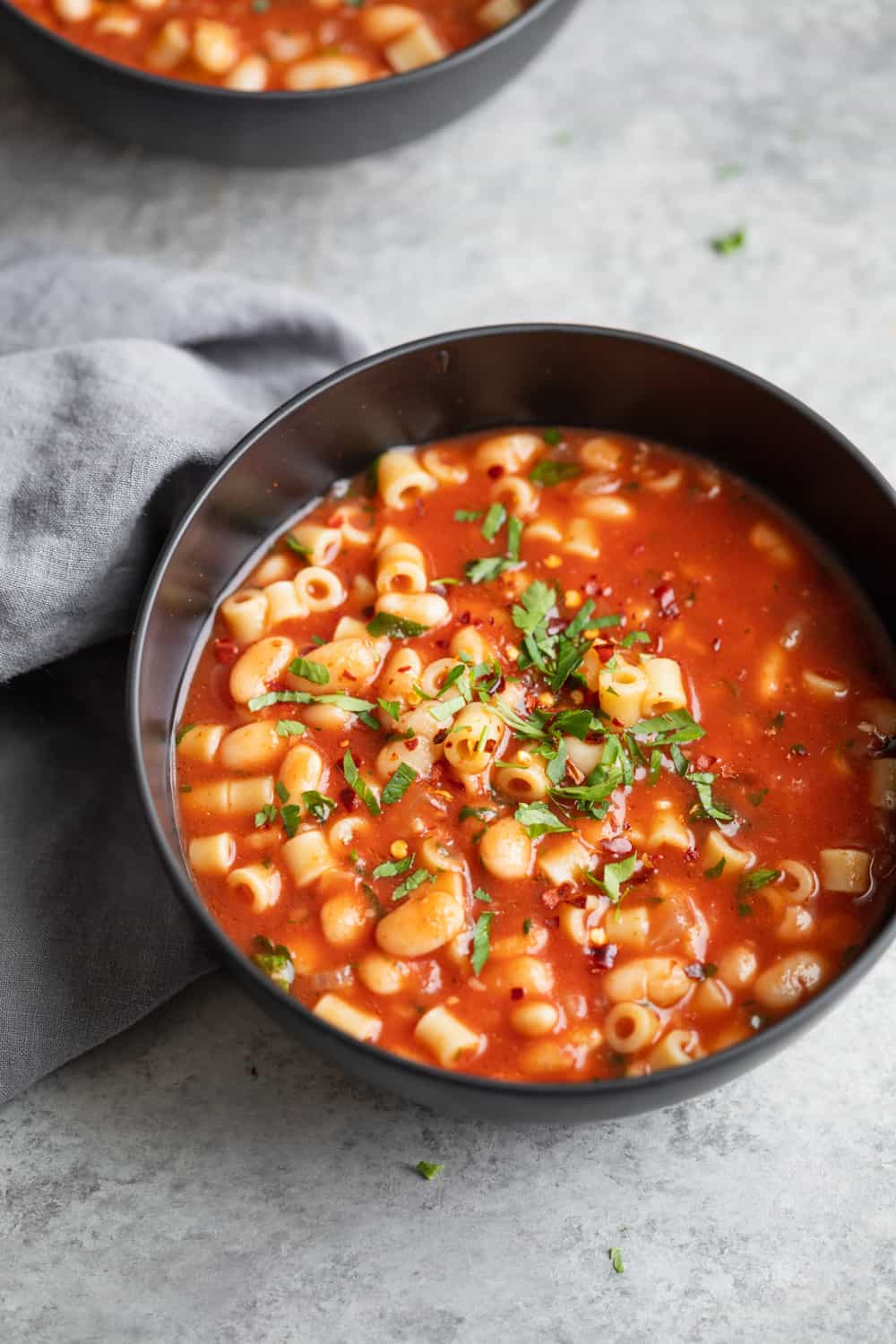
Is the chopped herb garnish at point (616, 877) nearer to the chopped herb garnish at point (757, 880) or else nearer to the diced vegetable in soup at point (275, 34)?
the chopped herb garnish at point (757, 880)

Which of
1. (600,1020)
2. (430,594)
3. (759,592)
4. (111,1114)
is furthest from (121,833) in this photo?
(759,592)

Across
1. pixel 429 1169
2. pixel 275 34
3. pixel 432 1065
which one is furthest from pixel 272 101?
pixel 429 1169

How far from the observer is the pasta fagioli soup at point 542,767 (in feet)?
11.9

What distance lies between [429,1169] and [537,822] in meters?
0.91

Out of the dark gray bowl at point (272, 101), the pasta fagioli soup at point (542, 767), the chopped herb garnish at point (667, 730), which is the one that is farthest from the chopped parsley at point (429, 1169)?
the dark gray bowl at point (272, 101)

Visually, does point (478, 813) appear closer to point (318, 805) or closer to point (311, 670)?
point (318, 805)

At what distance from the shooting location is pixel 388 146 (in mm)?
4871

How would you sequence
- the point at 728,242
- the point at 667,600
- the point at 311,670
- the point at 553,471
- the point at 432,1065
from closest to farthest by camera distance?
the point at 432,1065 < the point at 311,670 < the point at 667,600 < the point at 553,471 < the point at 728,242

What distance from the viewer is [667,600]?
4.10 meters

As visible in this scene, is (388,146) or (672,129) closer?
(388,146)

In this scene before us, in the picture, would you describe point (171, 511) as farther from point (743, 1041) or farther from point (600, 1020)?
point (743, 1041)

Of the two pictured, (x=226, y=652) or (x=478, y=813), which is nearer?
(x=478, y=813)

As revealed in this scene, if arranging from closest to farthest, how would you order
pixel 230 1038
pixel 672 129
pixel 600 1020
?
pixel 600 1020, pixel 230 1038, pixel 672 129

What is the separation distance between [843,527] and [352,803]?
1.46 m
